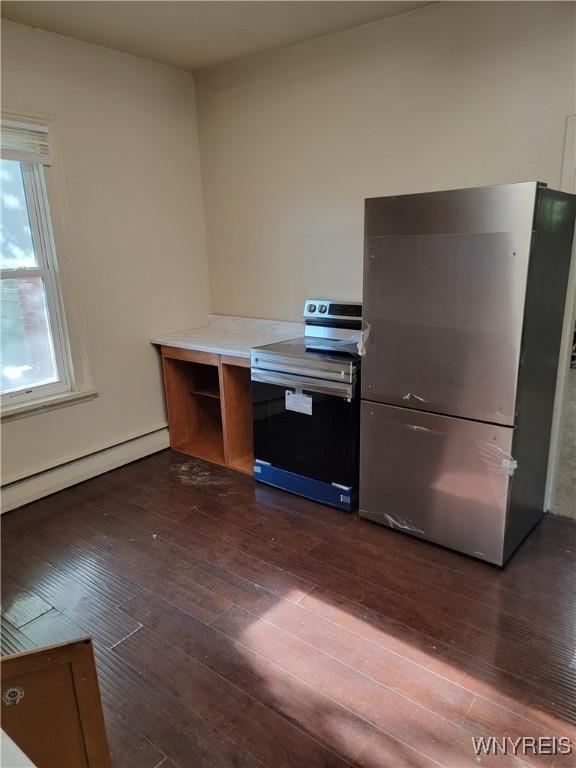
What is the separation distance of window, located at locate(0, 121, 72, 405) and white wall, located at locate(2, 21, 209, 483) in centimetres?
10

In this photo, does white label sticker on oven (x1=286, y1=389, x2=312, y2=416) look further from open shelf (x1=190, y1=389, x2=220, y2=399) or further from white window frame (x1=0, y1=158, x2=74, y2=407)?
white window frame (x1=0, y1=158, x2=74, y2=407)

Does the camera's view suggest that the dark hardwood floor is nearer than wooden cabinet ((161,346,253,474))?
Yes

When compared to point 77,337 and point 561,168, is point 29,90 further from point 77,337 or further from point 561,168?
point 561,168

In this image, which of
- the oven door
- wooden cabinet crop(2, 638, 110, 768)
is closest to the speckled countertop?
the oven door

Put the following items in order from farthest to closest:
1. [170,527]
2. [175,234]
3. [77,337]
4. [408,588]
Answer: [175,234], [77,337], [170,527], [408,588]

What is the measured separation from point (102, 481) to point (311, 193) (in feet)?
7.46

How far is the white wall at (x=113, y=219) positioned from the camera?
9.32 feet

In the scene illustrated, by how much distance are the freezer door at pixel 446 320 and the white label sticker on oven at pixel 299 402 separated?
403mm

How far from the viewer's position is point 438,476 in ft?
7.66

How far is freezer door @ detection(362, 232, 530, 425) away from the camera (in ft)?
6.54

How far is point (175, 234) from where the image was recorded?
3607mm

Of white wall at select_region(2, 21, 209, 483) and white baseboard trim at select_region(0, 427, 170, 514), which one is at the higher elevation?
white wall at select_region(2, 21, 209, 483)

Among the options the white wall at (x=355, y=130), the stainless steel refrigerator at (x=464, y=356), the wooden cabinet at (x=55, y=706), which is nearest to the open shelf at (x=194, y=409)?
the white wall at (x=355, y=130)

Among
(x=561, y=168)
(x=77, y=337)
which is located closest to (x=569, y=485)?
(x=561, y=168)
